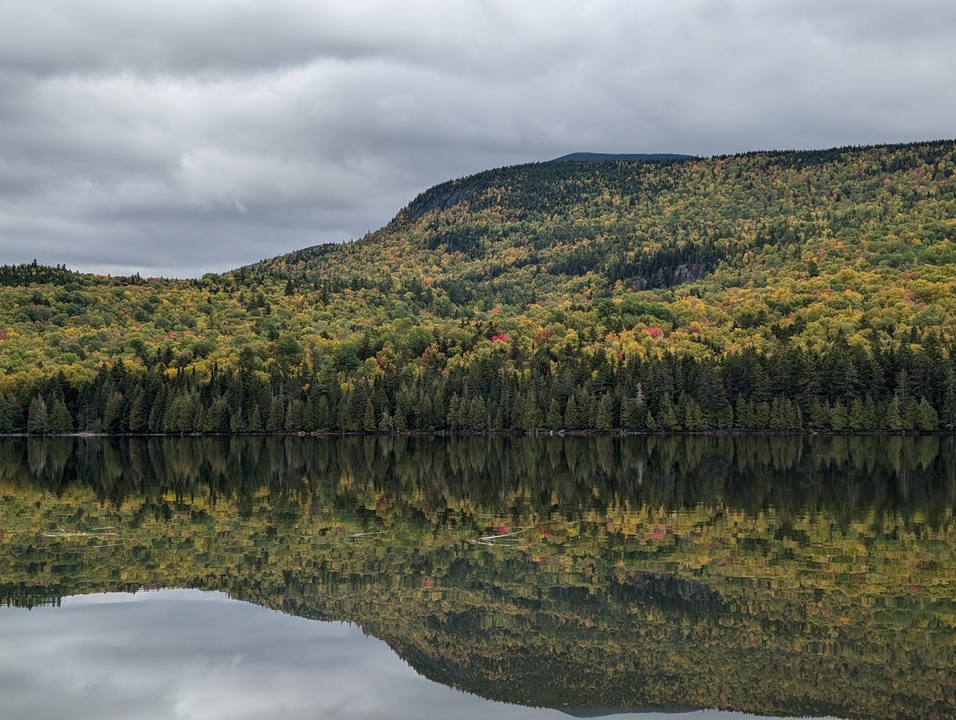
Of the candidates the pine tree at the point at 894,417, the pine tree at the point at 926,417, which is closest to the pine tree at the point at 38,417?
the pine tree at the point at 894,417

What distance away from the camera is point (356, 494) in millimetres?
50969

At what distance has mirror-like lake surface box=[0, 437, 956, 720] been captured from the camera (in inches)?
782

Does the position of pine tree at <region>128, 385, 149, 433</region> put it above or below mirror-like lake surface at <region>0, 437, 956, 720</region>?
below

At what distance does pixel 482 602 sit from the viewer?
26281 millimetres

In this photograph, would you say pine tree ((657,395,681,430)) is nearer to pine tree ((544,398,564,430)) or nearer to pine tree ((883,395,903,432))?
pine tree ((544,398,564,430))

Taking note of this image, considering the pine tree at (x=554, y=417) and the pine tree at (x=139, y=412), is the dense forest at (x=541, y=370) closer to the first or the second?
the pine tree at (x=554, y=417)

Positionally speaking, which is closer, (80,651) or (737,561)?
(80,651)

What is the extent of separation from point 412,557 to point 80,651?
38.8 feet

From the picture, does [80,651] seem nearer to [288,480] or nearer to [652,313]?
[288,480]

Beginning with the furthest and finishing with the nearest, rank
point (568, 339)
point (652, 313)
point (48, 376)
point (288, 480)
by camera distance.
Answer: point (652, 313) < point (568, 339) < point (48, 376) < point (288, 480)

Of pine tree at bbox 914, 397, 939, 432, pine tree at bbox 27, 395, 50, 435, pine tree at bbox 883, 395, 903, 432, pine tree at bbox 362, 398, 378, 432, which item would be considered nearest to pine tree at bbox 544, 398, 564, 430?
pine tree at bbox 362, 398, 378, 432

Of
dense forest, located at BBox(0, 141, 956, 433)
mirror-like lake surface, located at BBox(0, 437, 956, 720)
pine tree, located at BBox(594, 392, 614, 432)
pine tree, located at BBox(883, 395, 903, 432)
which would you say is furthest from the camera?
pine tree, located at BBox(594, 392, 614, 432)

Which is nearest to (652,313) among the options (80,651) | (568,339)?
(568,339)

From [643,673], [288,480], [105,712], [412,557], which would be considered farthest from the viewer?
[288,480]
